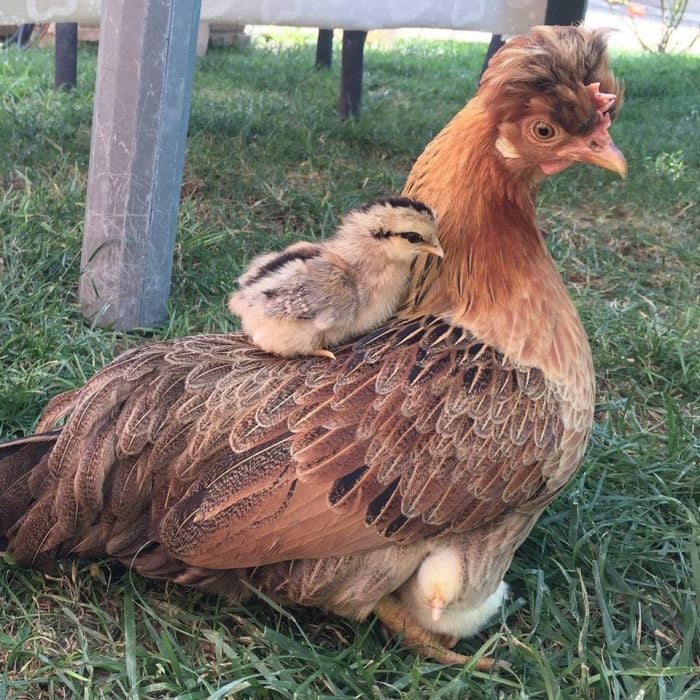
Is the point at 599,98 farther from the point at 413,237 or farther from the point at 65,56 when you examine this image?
the point at 65,56

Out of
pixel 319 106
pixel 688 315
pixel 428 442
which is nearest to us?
pixel 428 442

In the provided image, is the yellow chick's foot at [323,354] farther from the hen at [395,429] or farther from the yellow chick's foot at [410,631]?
the yellow chick's foot at [410,631]

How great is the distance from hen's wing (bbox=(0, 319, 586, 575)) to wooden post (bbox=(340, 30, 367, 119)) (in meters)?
3.51

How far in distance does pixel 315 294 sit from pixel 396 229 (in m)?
0.19

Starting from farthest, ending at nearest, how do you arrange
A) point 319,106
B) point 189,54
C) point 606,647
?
point 319,106 → point 189,54 → point 606,647

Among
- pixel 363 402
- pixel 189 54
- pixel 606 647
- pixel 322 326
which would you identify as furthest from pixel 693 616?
pixel 189 54

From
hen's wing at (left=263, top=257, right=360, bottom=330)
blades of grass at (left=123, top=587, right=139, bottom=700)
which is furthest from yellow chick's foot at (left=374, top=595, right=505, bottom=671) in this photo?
hen's wing at (left=263, top=257, right=360, bottom=330)

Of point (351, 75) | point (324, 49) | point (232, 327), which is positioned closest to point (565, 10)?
point (351, 75)

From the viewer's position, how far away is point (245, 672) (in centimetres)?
141

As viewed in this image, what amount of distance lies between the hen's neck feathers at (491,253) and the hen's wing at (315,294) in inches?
7.4

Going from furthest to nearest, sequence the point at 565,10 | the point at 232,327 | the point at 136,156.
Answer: the point at 565,10
the point at 232,327
the point at 136,156

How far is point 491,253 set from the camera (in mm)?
1439

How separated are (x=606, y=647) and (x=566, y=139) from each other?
0.97m

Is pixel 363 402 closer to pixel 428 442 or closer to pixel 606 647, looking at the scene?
pixel 428 442
